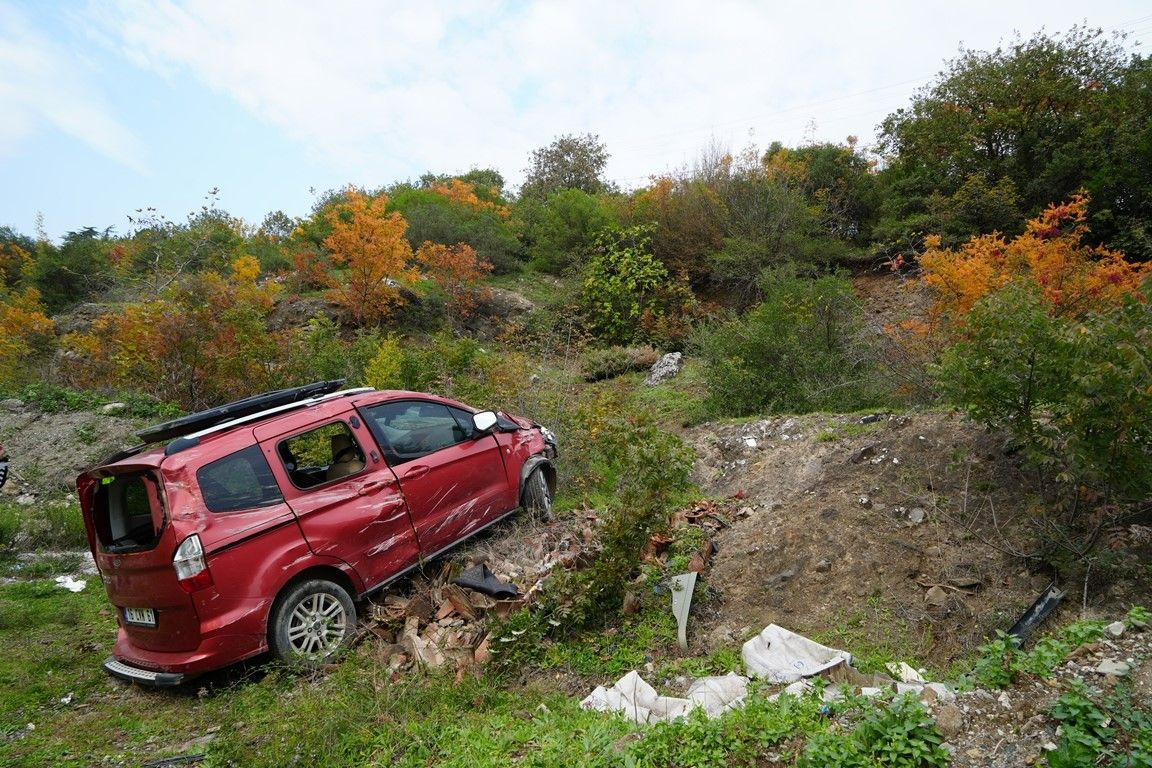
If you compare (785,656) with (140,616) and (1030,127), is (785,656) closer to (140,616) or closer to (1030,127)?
(140,616)

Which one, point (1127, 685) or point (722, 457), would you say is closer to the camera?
point (1127, 685)

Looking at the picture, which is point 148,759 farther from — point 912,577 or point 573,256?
point 573,256

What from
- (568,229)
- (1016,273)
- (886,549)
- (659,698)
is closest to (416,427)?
(659,698)

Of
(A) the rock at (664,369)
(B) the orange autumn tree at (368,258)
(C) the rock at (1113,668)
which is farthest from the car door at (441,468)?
(B) the orange autumn tree at (368,258)

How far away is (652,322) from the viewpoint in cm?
2178

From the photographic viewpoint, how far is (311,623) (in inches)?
186

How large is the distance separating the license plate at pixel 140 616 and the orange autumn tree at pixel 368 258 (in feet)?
51.4

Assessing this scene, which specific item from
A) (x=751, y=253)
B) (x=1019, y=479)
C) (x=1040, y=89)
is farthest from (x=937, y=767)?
(x=1040, y=89)

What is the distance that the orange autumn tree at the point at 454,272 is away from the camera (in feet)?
71.9

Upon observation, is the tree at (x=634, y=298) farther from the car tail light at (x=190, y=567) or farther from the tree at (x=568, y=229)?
the car tail light at (x=190, y=567)

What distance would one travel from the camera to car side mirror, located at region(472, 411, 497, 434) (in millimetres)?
6133

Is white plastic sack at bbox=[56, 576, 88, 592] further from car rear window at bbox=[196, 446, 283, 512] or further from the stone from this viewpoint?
the stone

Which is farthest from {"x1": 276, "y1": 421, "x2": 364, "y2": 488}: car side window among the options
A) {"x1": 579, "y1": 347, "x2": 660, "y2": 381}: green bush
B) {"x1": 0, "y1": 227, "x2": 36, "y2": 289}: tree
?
{"x1": 0, "y1": 227, "x2": 36, "y2": 289}: tree

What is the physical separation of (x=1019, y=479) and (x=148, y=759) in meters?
6.34
